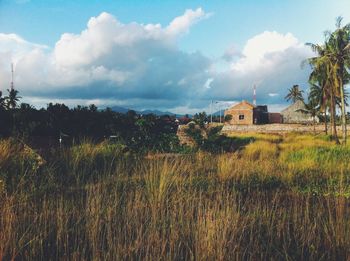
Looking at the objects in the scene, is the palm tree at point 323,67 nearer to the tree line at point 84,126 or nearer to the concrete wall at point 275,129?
the concrete wall at point 275,129

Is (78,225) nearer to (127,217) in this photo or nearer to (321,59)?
(127,217)

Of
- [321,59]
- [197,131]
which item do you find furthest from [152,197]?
[321,59]

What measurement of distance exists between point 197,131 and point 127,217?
24.1 ft

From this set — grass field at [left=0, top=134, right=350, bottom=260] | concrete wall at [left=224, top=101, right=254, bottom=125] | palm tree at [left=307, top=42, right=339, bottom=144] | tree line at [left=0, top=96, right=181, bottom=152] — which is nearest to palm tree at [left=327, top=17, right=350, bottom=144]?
palm tree at [left=307, top=42, right=339, bottom=144]

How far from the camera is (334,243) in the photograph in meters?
3.64

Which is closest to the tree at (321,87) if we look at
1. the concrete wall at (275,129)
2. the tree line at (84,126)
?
the concrete wall at (275,129)

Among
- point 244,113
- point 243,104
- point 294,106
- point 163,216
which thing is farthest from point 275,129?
point 163,216

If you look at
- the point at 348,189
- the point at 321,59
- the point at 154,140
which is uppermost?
the point at 321,59

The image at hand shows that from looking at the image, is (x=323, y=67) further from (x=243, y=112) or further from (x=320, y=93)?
(x=243, y=112)

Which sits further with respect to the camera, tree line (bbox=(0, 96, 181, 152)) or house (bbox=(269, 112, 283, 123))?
house (bbox=(269, 112, 283, 123))

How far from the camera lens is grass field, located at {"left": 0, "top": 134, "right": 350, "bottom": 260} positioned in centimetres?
329

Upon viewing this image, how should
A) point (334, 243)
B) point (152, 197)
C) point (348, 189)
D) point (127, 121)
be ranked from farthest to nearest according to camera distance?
1. point (127, 121)
2. point (348, 189)
3. point (152, 197)
4. point (334, 243)

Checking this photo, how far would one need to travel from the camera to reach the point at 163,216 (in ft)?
13.6

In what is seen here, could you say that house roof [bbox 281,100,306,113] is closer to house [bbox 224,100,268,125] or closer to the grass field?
house [bbox 224,100,268,125]
